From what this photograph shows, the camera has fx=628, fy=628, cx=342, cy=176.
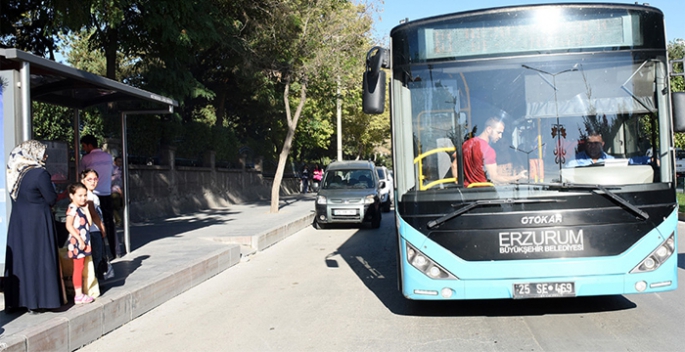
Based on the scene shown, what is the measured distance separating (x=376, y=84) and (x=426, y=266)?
6.12ft

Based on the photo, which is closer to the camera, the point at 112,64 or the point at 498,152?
the point at 498,152

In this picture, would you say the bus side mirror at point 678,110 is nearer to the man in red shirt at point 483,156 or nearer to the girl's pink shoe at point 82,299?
the man in red shirt at point 483,156

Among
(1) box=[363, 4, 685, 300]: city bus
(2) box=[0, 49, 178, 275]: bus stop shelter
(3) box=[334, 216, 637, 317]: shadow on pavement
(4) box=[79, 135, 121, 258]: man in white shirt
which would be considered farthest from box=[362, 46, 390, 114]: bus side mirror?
(4) box=[79, 135, 121, 258]: man in white shirt

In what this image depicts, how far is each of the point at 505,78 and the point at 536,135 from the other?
0.63 m

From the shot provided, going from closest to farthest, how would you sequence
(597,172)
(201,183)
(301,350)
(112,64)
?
1. (301,350)
2. (597,172)
3. (112,64)
4. (201,183)

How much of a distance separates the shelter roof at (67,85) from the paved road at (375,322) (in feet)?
9.95

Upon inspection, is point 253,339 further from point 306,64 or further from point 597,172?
point 306,64

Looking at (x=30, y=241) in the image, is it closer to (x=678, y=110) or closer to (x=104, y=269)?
(x=104, y=269)

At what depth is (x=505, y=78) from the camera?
6074mm

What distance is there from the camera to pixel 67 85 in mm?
8484

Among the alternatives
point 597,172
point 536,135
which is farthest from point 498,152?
point 597,172

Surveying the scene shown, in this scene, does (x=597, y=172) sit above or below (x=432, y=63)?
below

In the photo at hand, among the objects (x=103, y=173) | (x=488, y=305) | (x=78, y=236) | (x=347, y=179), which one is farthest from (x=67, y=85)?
(x=347, y=179)

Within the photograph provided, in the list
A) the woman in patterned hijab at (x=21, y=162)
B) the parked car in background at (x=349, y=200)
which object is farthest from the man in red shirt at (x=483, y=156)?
the parked car in background at (x=349, y=200)
